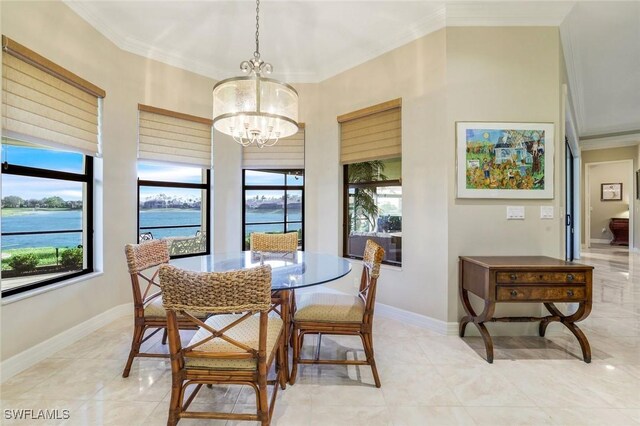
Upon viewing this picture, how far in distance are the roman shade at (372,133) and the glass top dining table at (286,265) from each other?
1396 mm

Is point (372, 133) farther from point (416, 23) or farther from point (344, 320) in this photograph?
point (344, 320)

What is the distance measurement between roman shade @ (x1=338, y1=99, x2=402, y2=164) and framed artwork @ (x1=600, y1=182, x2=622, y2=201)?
9153 millimetres

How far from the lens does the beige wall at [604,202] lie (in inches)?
328

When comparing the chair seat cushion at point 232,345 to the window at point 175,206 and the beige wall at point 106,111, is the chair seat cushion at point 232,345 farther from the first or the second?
the window at point 175,206

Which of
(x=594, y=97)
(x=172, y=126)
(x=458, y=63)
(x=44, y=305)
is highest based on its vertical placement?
(x=594, y=97)

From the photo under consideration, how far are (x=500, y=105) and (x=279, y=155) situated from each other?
97.7 inches

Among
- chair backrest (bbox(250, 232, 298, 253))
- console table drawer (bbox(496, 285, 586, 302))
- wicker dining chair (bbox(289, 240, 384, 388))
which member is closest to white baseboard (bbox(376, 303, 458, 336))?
console table drawer (bbox(496, 285, 586, 302))

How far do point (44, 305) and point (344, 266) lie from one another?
2.37 m

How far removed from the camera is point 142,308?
2.05m

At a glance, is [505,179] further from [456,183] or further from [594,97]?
[594,97]

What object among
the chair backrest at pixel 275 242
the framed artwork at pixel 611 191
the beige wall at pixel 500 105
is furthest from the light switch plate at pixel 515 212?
the framed artwork at pixel 611 191

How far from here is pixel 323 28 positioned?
2.95 m

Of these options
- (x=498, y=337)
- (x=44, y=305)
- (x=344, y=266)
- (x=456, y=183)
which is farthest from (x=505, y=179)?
(x=44, y=305)

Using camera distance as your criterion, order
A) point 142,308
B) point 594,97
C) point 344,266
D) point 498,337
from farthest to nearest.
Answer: point 594,97 → point 498,337 → point 344,266 → point 142,308
